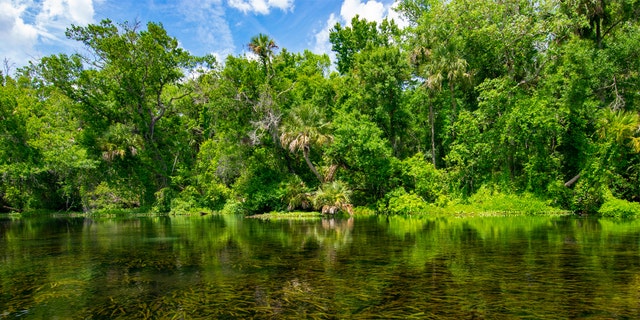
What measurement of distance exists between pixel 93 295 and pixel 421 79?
3528 cm

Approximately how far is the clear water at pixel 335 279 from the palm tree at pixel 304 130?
16.8m

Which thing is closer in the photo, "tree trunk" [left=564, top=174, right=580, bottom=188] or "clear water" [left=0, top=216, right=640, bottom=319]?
"clear water" [left=0, top=216, right=640, bottom=319]

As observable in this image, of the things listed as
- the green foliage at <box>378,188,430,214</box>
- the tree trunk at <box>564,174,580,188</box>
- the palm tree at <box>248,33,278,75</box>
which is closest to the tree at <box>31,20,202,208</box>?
the palm tree at <box>248,33,278,75</box>

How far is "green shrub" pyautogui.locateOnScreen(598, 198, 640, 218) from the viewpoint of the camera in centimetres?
2275

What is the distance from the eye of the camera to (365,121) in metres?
32.3

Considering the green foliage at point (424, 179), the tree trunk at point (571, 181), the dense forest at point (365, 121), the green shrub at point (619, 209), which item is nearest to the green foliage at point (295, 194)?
the dense forest at point (365, 121)

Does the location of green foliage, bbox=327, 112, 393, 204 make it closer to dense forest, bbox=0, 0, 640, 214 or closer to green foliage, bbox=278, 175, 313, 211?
dense forest, bbox=0, 0, 640, 214

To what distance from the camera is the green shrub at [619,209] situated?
22.8m

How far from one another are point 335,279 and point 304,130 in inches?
909

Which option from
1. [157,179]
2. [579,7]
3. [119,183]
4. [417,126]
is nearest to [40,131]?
[119,183]

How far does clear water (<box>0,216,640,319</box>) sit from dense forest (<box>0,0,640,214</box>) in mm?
16409

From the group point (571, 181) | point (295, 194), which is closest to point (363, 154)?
point (295, 194)

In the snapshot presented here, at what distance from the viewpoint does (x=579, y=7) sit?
29.0 m

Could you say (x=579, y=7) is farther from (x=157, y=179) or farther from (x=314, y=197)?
(x=157, y=179)
